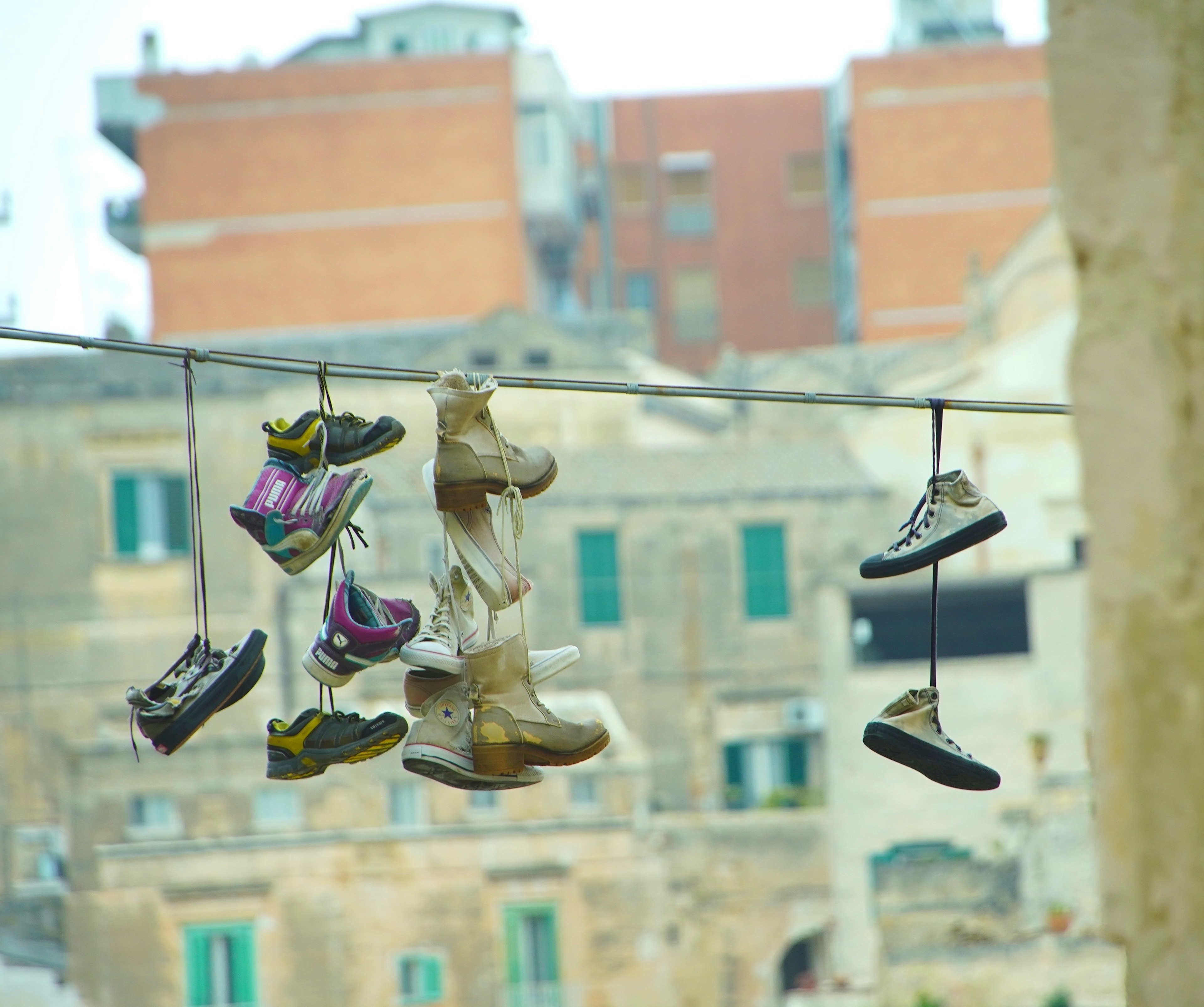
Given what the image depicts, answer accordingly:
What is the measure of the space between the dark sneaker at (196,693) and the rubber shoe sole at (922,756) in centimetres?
172

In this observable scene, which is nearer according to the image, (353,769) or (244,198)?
(353,769)

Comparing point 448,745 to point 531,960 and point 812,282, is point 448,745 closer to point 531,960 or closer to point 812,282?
point 531,960

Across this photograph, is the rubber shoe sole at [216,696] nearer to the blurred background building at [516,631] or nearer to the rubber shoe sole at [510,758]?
the rubber shoe sole at [510,758]

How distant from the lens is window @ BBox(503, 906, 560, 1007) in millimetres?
23625

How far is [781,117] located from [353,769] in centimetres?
2228

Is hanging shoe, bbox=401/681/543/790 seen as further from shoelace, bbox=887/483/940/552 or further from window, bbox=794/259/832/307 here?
window, bbox=794/259/832/307

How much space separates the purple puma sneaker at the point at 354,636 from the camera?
211 inches

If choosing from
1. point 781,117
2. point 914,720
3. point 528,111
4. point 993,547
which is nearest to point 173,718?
point 914,720

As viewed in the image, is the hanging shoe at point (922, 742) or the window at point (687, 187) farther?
the window at point (687, 187)

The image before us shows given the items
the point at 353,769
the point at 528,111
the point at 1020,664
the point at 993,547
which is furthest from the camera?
the point at 528,111

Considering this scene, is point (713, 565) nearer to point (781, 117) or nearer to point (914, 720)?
point (781, 117)

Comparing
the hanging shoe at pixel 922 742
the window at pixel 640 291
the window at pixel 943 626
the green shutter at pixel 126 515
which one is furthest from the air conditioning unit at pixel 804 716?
the hanging shoe at pixel 922 742

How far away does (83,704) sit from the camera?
2608 centimetres

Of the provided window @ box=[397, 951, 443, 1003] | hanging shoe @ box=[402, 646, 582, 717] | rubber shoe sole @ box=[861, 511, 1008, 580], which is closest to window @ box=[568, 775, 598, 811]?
window @ box=[397, 951, 443, 1003]
